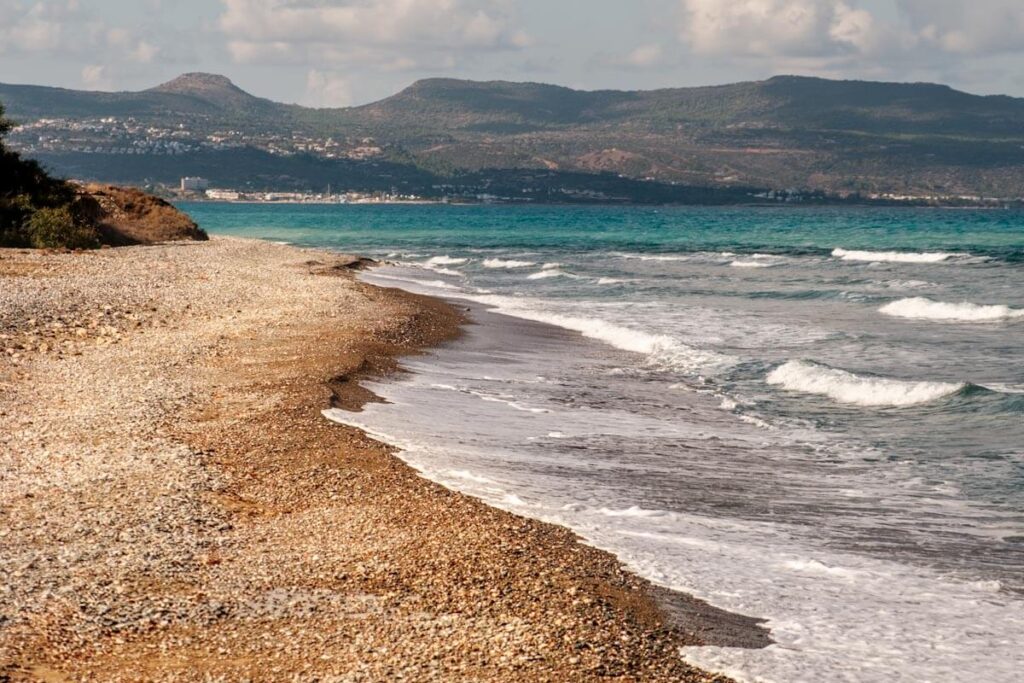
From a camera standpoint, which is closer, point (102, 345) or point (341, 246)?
point (102, 345)

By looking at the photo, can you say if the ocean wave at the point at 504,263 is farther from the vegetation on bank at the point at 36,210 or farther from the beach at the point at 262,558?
the beach at the point at 262,558

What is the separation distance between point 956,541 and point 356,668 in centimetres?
584

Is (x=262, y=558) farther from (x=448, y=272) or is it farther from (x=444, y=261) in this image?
(x=444, y=261)

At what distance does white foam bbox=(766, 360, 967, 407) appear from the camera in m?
Result: 18.0

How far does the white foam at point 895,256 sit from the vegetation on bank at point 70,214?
31910 millimetres

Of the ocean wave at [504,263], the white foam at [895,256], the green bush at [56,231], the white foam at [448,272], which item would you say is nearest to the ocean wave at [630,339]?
the white foam at [448,272]

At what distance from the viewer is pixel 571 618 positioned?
764 centimetres

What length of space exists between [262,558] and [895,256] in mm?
56621

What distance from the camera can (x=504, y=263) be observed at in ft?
181

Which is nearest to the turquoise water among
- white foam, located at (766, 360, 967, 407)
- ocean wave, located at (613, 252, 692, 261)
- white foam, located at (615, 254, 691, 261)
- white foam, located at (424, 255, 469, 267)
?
ocean wave, located at (613, 252, 692, 261)

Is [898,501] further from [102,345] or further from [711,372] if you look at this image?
[102,345]

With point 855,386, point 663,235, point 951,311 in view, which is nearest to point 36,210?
point 951,311

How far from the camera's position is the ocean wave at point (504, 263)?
53.6 metres

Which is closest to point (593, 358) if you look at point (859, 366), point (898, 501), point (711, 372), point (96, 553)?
point (711, 372)
